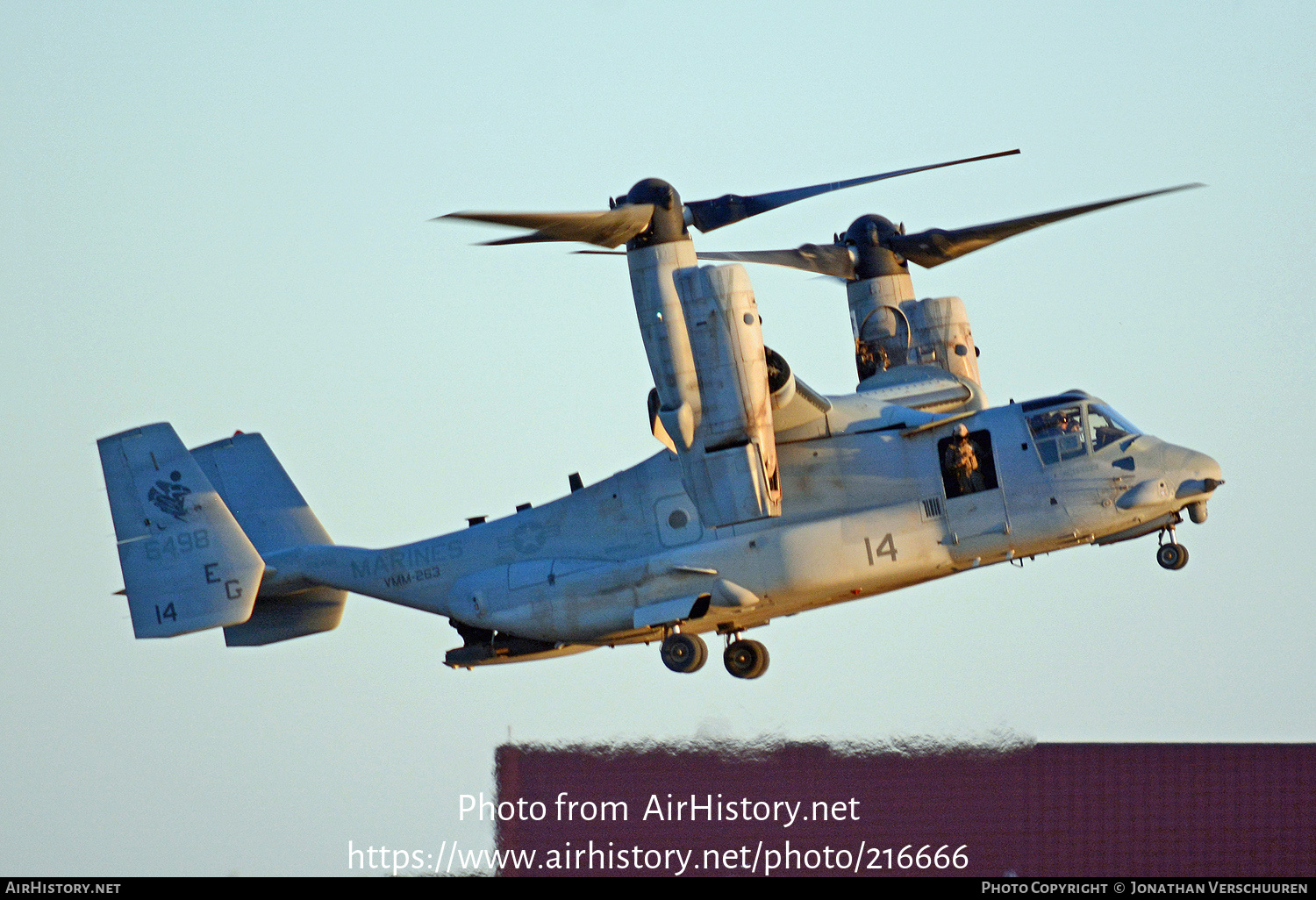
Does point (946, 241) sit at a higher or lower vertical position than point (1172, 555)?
higher

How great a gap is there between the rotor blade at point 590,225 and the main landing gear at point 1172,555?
762 centimetres

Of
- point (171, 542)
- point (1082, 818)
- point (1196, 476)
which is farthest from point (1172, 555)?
point (1082, 818)

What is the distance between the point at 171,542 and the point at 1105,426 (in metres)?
12.0

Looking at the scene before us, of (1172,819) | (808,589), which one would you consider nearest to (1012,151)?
(808,589)

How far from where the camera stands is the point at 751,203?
2131 centimetres

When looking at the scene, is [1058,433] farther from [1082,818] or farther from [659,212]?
[1082,818]

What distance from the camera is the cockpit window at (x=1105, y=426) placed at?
867 inches

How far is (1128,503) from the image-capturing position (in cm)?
2166

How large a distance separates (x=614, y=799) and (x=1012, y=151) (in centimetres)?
1800

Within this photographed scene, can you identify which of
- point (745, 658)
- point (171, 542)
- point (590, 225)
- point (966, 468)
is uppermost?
point (590, 225)

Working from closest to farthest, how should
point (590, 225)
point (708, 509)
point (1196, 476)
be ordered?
point (590, 225) < point (708, 509) < point (1196, 476)

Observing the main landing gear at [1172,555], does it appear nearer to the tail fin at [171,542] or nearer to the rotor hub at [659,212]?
the rotor hub at [659,212]

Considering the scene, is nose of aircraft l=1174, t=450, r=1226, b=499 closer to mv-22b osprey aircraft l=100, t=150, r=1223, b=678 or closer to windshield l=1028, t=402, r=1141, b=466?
mv-22b osprey aircraft l=100, t=150, r=1223, b=678

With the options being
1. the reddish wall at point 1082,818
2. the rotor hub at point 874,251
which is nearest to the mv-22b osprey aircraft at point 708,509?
the rotor hub at point 874,251
